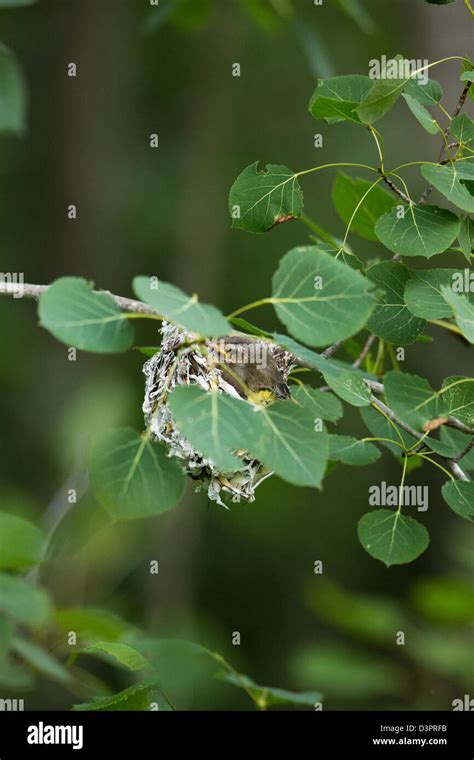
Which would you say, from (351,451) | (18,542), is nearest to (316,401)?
(351,451)

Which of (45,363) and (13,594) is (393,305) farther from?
(45,363)

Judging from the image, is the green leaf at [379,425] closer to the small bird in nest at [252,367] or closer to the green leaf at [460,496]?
the small bird in nest at [252,367]

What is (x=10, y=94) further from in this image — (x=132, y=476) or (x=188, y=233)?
(x=188, y=233)

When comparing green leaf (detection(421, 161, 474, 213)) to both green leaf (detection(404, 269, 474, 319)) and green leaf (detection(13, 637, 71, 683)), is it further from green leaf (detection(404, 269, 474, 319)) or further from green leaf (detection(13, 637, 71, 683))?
green leaf (detection(13, 637, 71, 683))

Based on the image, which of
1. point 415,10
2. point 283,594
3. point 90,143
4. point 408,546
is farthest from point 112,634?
point 283,594

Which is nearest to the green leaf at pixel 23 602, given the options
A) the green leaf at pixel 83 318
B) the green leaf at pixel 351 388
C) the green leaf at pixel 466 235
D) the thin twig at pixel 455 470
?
the green leaf at pixel 83 318
